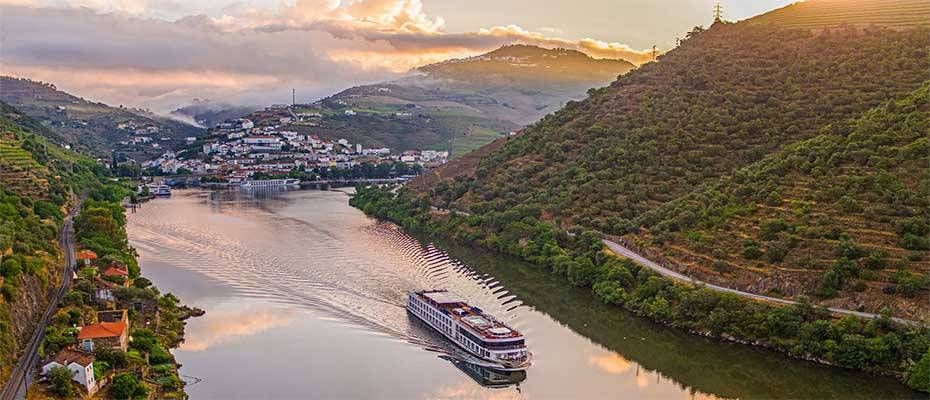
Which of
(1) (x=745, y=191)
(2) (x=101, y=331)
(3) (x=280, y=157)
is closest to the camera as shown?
(2) (x=101, y=331)

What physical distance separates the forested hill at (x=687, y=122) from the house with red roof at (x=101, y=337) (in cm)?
1662

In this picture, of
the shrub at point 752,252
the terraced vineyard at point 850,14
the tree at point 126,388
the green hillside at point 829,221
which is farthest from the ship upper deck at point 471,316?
the terraced vineyard at point 850,14

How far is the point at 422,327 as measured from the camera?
2197 centimetres

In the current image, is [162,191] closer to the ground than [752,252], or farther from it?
closer to the ground

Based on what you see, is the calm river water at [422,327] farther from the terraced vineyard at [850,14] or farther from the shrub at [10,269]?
the terraced vineyard at [850,14]

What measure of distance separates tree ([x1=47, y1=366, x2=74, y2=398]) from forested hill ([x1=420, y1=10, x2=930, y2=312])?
18.0m

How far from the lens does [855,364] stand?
59.8 ft

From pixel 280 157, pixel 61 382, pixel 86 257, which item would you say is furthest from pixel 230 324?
pixel 280 157

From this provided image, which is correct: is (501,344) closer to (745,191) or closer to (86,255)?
(745,191)

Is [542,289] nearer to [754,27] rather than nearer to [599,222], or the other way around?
[599,222]

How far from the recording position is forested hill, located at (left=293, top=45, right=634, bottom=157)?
94463mm

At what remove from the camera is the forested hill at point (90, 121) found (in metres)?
98.2

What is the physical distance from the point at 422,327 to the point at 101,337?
846 cm

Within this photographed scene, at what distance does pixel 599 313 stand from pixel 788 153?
1026 centimetres
